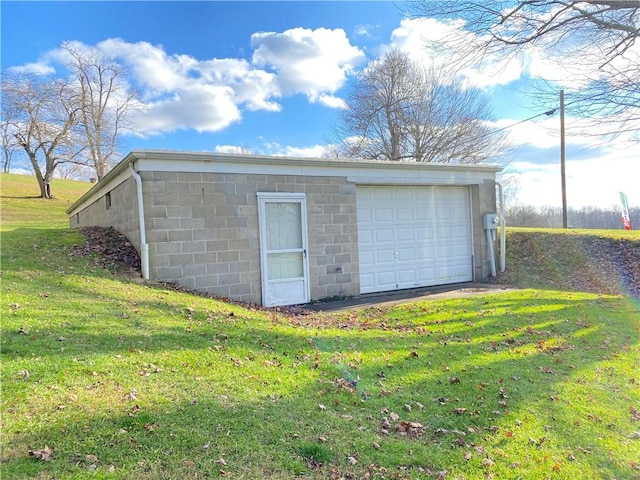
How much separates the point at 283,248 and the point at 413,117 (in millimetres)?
18032

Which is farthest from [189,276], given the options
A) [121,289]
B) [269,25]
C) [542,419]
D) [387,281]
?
[269,25]

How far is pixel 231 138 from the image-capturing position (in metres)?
29.5

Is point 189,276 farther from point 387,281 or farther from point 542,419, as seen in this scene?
point 542,419

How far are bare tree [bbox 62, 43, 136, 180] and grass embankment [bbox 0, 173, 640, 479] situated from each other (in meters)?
26.6

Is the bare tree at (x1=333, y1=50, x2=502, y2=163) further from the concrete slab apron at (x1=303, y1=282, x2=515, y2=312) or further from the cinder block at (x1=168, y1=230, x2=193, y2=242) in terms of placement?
the cinder block at (x1=168, y1=230, x2=193, y2=242)

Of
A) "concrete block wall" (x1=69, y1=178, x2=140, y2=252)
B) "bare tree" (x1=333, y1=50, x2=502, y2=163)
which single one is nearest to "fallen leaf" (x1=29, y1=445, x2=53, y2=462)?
"concrete block wall" (x1=69, y1=178, x2=140, y2=252)

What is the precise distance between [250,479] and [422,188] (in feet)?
28.1

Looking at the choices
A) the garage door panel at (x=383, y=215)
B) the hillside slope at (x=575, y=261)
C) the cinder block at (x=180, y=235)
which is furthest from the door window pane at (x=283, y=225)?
the hillside slope at (x=575, y=261)

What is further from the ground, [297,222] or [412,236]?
[297,222]

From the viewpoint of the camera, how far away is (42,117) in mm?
25562

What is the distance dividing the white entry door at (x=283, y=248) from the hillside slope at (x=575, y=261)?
5671mm

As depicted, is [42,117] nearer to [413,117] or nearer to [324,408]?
[413,117]

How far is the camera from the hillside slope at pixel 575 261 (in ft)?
32.9

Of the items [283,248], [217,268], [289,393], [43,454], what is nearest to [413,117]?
[283,248]
